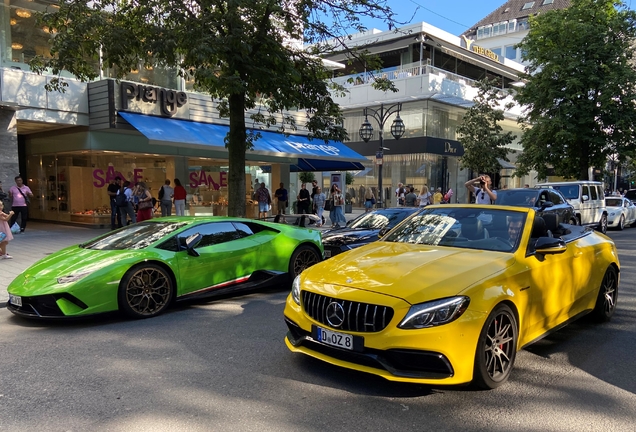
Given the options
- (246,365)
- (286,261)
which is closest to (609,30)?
(286,261)

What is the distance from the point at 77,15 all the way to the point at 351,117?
2723cm

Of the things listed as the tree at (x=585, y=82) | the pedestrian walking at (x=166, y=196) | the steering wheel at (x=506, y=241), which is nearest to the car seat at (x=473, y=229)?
the steering wheel at (x=506, y=241)

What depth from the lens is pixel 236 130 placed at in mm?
11148

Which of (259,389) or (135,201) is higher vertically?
(135,201)

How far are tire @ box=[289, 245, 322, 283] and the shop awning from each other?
198 inches

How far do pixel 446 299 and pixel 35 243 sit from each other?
495 inches

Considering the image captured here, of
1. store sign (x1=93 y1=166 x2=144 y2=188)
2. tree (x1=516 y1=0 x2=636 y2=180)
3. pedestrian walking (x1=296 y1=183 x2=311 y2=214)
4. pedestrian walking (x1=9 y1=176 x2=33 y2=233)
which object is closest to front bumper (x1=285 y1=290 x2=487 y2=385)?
pedestrian walking (x1=9 y1=176 x2=33 y2=233)

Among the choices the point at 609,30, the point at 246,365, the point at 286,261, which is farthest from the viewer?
the point at 609,30

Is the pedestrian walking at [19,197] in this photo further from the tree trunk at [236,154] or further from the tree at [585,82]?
the tree at [585,82]

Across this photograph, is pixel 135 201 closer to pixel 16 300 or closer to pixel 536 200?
pixel 16 300

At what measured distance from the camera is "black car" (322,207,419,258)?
8.70 m

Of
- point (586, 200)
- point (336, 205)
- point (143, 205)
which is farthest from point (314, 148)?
point (586, 200)

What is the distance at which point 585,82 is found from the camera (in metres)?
22.8

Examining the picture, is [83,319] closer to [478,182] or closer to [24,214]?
[478,182]
